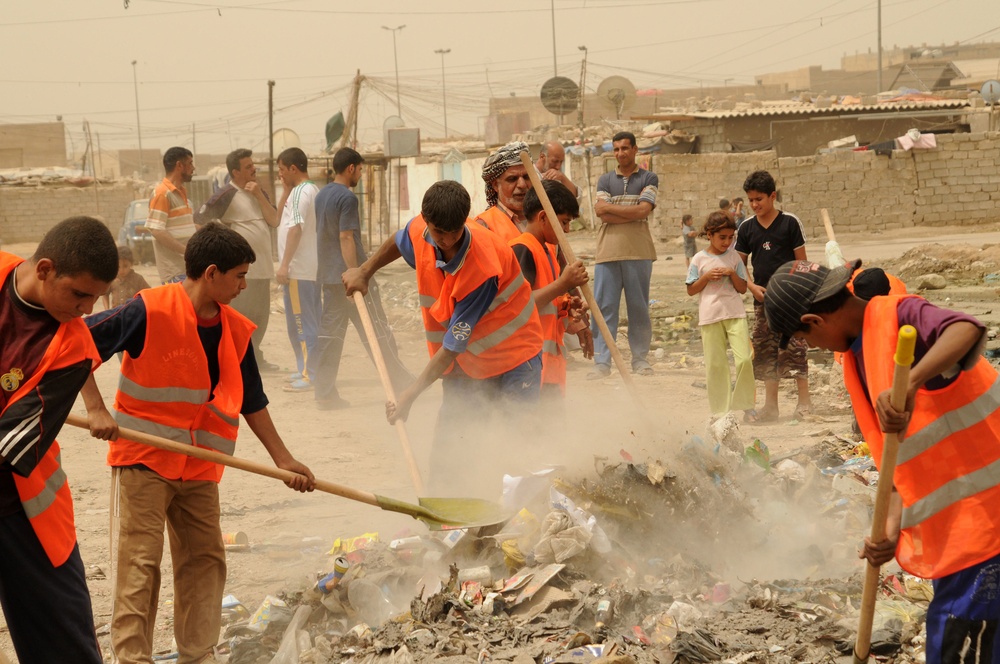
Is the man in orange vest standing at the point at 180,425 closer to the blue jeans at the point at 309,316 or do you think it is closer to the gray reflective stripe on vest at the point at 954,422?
the gray reflective stripe on vest at the point at 954,422

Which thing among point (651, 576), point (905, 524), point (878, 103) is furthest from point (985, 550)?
point (878, 103)

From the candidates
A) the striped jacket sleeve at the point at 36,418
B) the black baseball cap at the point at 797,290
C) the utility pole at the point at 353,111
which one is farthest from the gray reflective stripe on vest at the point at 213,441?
the utility pole at the point at 353,111

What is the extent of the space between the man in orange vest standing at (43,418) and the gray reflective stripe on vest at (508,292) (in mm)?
2055

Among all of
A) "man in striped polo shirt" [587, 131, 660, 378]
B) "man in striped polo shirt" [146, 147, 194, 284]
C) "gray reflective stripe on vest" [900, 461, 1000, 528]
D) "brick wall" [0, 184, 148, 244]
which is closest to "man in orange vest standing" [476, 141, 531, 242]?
"gray reflective stripe on vest" [900, 461, 1000, 528]

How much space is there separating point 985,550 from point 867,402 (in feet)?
1.55

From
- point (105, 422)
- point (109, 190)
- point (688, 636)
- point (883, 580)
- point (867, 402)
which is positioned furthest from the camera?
point (109, 190)

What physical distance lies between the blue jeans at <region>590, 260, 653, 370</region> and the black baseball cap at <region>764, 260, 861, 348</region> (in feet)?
20.6

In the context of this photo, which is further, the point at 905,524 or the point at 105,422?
the point at 105,422

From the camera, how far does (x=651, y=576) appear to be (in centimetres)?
434

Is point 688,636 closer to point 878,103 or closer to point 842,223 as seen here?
point 842,223

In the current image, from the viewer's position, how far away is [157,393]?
3.62 m

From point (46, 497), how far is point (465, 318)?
2044 millimetres

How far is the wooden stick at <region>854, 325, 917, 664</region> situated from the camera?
7.77 ft

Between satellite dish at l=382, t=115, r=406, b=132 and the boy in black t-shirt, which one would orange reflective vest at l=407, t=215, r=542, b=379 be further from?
satellite dish at l=382, t=115, r=406, b=132
